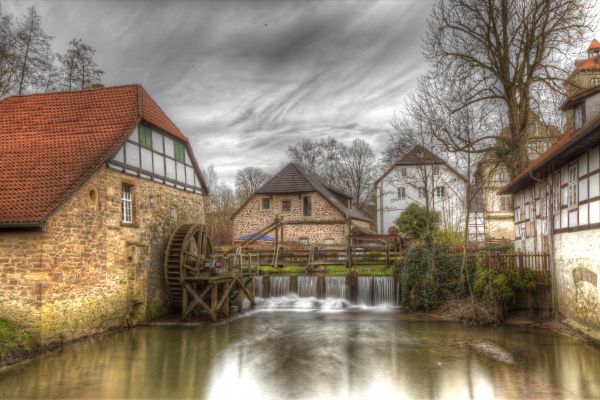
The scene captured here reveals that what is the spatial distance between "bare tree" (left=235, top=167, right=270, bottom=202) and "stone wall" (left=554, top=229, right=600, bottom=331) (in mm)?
41624

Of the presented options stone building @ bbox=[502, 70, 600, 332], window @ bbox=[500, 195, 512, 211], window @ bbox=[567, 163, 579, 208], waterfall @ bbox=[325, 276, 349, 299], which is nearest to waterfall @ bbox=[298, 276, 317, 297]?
waterfall @ bbox=[325, 276, 349, 299]

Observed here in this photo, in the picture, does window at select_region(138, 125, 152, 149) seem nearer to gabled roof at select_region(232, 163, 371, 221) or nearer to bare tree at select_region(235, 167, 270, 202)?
gabled roof at select_region(232, 163, 371, 221)

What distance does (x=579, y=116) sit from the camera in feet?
42.8

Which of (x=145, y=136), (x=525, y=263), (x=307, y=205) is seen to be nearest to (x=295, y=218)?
(x=307, y=205)

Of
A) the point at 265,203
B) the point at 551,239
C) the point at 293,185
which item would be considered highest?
the point at 293,185

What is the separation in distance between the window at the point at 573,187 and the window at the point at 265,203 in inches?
839

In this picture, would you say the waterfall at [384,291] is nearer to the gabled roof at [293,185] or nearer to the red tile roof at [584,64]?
the red tile roof at [584,64]

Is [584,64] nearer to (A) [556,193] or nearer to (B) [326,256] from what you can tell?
(A) [556,193]

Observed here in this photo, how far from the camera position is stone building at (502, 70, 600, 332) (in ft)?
37.7

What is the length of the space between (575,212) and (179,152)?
1293cm

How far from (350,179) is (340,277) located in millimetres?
30963

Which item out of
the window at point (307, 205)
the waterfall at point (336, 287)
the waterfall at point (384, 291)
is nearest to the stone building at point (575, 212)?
the waterfall at point (384, 291)

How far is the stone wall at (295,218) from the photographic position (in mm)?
30656

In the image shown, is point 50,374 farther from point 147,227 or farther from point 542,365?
point 542,365
